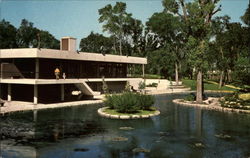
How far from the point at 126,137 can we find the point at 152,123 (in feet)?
17.5

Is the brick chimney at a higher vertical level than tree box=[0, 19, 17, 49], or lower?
lower

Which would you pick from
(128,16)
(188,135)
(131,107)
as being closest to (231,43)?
(128,16)

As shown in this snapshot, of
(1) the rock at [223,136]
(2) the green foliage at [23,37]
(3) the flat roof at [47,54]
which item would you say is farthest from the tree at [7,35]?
(1) the rock at [223,136]

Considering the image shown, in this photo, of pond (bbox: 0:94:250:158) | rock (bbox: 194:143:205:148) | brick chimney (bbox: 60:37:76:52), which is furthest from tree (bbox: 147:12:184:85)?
rock (bbox: 194:143:205:148)

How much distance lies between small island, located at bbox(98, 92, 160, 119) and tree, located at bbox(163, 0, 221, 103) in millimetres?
9931

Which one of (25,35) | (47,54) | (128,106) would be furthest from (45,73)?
Answer: (25,35)

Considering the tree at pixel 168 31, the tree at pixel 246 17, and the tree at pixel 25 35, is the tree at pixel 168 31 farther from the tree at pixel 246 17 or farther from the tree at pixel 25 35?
the tree at pixel 25 35

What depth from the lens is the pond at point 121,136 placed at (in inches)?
531

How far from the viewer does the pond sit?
44.3 feet

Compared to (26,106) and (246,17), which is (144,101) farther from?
(246,17)

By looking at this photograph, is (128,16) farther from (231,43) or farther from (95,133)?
(95,133)

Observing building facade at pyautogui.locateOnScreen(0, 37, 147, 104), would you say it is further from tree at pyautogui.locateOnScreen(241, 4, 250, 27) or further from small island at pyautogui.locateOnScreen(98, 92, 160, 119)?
tree at pyautogui.locateOnScreen(241, 4, 250, 27)

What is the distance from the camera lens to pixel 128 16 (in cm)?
7738

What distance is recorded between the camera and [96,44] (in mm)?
124250
